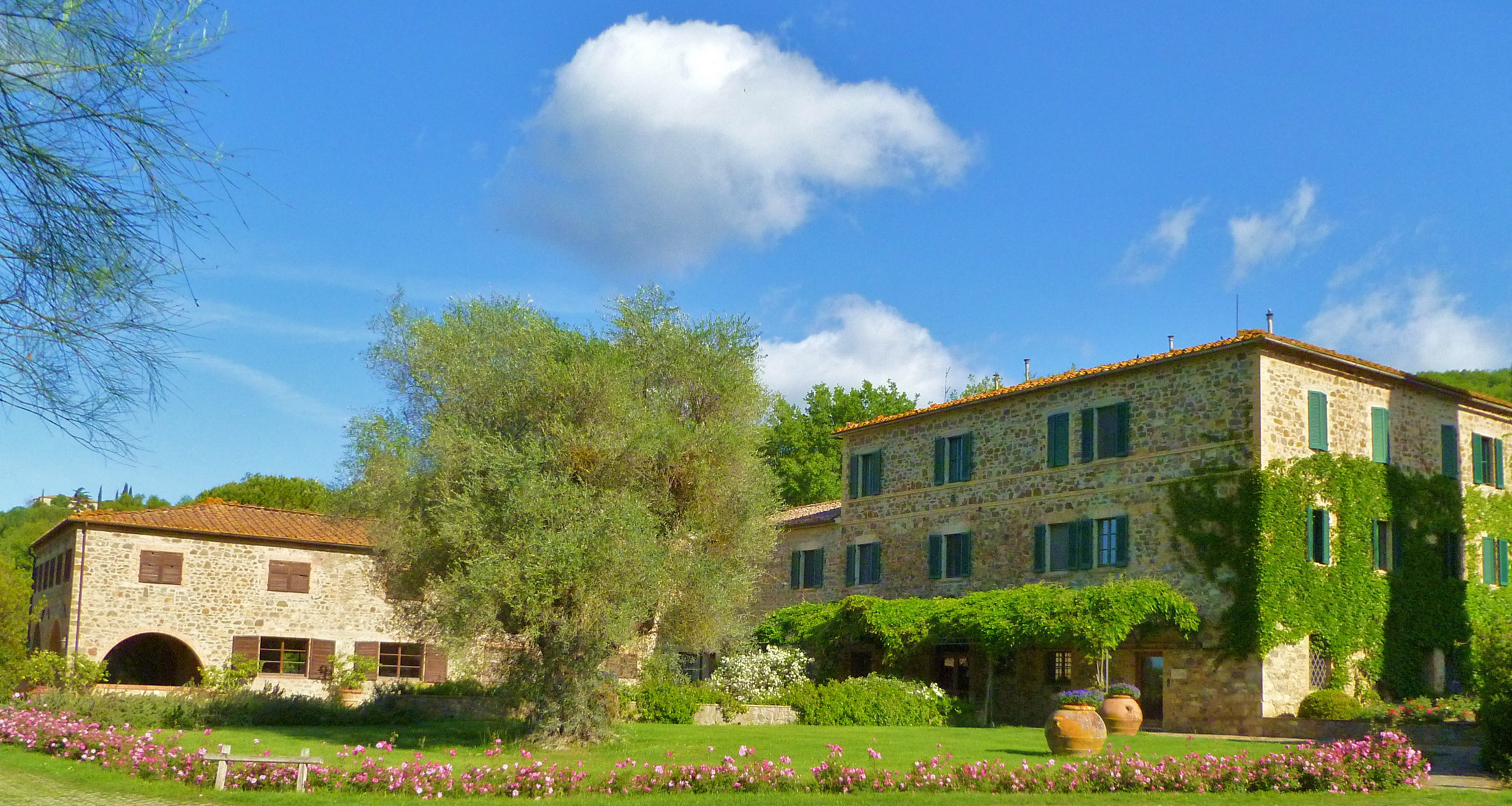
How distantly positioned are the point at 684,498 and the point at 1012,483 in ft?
38.9

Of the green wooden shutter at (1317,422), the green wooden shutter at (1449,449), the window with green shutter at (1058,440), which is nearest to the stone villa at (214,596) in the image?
the window with green shutter at (1058,440)

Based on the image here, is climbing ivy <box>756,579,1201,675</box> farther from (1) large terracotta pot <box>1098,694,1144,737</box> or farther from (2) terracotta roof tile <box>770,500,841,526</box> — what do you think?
(2) terracotta roof tile <box>770,500,841,526</box>

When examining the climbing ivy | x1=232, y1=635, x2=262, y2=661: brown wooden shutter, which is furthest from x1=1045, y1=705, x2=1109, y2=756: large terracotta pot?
x1=232, y1=635, x2=262, y2=661: brown wooden shutter

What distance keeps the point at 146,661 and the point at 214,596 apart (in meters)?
6.36

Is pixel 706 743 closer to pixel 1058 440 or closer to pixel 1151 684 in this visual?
pixel 1151 684

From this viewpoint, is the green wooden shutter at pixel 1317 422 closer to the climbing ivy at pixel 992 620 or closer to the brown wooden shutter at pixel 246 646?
the climbing ivy at pixel 992 620

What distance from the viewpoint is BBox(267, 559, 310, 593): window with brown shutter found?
35.1 metres

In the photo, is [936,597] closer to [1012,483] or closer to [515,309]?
[1012,483]

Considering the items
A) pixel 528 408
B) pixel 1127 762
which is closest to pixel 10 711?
pixel 528 408

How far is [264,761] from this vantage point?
14.2m

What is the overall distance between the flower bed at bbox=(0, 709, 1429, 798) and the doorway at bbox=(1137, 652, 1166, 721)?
11.3m

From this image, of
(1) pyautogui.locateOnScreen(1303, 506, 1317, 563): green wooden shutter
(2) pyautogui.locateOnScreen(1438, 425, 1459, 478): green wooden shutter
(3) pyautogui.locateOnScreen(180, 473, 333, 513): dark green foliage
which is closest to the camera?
(1) pyautogui.locateOnScreen(1303, 506, 1317, 563): green wooden shutter

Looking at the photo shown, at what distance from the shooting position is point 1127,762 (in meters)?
15.1

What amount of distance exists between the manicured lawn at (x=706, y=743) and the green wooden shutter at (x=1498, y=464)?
11824mm
